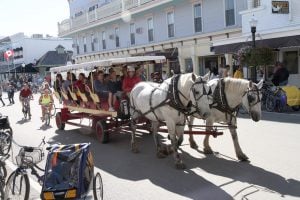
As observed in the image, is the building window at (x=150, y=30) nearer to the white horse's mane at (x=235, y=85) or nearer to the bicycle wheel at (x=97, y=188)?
the white horse's mane at (x=235, y=85)

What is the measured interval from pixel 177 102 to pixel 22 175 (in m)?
3.38

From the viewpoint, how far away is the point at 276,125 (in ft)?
40.0

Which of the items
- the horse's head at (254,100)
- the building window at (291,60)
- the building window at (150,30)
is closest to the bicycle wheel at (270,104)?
the building window at (291,60)

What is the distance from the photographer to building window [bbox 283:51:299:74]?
1898 centimetres

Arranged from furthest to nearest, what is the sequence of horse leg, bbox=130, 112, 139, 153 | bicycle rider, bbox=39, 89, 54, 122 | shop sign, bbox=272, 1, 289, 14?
shop sign, bbox=272, 1, 289, 14, bicycle rider, bbox=39, 89, 54, 122, horse leg, bbox=130, 112, 139, 153

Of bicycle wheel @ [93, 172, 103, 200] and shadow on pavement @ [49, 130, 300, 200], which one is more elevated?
bicycle wheel @ [93, 172, 103, 200]

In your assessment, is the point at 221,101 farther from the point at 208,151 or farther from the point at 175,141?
the point at 208,151

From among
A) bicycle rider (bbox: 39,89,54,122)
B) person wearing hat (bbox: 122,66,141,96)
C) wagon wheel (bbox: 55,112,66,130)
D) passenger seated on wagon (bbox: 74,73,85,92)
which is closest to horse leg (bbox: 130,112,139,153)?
person wearing hat (bbox: 122,66,141,96)

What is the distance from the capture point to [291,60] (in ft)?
63.0

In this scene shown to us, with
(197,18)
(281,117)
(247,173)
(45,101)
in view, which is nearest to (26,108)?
(45,101)

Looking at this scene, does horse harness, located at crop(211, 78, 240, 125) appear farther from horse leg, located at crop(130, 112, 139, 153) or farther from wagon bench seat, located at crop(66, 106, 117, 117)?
wagon bench seat, located at crop(66, 106, 117, 117)

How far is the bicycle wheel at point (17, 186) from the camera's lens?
6.09 m

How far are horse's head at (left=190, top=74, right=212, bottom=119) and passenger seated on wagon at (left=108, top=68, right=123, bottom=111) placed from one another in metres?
3.43

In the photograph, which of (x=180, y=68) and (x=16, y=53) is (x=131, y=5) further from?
(x=16, y=53)
